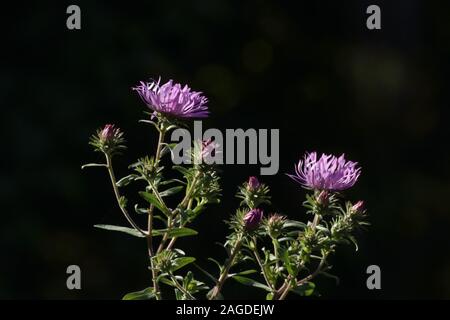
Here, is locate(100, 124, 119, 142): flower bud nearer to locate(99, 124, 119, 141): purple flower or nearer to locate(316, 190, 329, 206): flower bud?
locate(99, 124, 119, 141): purple flower

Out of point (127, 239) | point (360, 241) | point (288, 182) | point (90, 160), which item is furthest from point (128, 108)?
point (360, 241)

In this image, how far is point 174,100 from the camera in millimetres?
1137

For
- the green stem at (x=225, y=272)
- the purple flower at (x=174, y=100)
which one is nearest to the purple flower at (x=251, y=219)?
the green stem at (x=225, y=272)

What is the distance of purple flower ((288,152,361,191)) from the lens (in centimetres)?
113

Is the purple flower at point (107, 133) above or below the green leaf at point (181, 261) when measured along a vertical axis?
above

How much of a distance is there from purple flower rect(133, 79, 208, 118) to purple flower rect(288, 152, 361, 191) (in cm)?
14

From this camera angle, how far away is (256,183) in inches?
46.9

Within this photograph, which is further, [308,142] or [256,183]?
[308,142]

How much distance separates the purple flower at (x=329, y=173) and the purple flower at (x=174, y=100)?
137 millimetres

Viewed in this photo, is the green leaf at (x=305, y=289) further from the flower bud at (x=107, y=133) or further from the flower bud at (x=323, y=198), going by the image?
the flower bud at (x=107, y=133)

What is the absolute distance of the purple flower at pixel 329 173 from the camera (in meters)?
1.13

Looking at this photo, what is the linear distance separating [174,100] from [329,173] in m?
0.20
